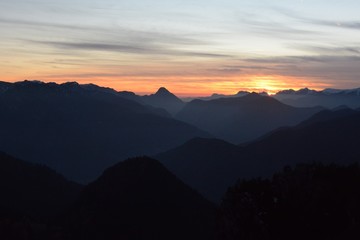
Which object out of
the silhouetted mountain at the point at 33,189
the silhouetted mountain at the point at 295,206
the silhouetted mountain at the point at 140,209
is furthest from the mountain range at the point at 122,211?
the silhouetted mountain at the point at 295,206

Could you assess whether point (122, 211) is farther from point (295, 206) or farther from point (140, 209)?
point (295, 206)

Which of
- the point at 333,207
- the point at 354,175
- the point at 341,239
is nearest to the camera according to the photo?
the point at 341,239

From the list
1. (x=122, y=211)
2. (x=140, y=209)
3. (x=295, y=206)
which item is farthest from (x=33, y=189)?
(x=295, y=206)

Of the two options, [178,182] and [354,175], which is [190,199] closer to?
[178,182]

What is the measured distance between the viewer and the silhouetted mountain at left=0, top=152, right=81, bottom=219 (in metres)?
156

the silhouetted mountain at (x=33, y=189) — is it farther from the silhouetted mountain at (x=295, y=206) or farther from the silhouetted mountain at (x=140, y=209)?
the silhouetted mountain at (x=295, y=206)

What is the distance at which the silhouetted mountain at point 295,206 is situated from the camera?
214ft

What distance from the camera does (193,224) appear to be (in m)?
125

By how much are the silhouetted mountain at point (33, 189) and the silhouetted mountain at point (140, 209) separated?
18.7 metres

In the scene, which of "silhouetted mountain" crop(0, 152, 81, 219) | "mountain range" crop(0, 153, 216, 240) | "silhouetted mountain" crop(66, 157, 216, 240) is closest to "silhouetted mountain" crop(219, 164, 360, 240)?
"mountain range" crop(0, 153, 216, 240)

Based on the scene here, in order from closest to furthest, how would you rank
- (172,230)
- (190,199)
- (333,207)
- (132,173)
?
1. (333,207)
2. (172,230)
3. (190,199)
4. (132,173)

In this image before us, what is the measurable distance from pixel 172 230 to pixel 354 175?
193ft

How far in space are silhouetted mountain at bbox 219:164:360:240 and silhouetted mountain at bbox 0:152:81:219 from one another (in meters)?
90.0

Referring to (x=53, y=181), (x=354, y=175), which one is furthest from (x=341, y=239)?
(x=53, y=181)
